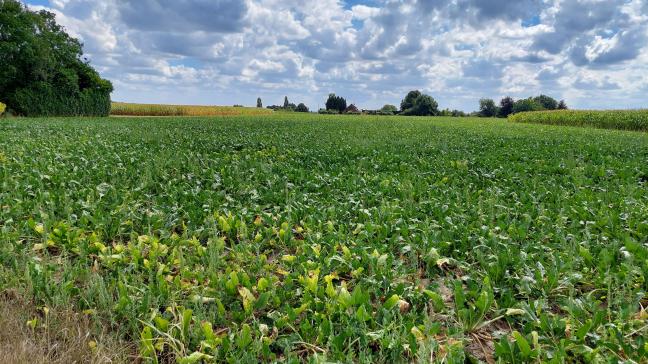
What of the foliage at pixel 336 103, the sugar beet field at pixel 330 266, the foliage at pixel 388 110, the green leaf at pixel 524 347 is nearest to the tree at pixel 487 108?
the foliage at pixel 388 110

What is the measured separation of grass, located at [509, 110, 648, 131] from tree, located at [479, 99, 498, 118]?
50804mm

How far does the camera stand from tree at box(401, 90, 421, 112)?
320 ft

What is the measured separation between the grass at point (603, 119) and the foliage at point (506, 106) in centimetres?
4679

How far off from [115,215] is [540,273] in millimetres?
4568

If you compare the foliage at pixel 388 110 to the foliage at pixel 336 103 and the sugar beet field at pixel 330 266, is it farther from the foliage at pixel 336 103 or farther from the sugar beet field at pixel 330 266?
the sugar beet field at pixel 330 266

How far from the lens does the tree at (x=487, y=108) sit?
313ft

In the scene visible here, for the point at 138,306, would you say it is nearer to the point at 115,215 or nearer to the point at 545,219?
the point at 115,215

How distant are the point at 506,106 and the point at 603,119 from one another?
57168 mm

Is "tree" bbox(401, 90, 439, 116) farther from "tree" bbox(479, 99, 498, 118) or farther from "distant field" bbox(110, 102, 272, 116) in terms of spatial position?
"distant field" bbox(110, 102, 272, 116)

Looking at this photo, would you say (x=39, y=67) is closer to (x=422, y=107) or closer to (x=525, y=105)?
(x=422, y=107)

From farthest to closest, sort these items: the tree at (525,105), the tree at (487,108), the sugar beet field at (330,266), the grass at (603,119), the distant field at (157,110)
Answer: the tree at (487,108), the tree at (525,105), the distant field at (157,110), the grass at (603,119), the sugar beet field at (330,266)

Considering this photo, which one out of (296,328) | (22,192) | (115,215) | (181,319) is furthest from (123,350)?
(22,192)

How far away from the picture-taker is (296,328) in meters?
2.82

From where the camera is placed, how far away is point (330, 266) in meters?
3.60
